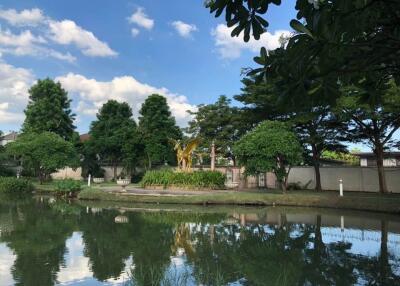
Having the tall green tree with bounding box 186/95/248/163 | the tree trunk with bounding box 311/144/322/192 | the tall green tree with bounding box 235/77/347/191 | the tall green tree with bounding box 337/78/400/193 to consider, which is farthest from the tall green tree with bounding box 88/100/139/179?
the tall green tree with bounding box 337/78/400/193

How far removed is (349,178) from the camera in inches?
1094

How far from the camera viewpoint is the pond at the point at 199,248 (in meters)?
8.00

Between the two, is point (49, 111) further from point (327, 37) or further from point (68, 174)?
point (327, 37)

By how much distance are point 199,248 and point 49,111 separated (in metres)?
35.0

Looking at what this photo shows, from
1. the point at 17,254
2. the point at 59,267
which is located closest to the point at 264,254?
the point at 59,267

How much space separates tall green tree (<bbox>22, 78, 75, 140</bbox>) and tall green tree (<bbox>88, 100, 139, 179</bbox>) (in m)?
2.99

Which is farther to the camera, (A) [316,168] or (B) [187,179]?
(B) [187,179]

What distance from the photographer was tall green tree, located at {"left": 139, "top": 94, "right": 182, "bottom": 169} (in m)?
37.4

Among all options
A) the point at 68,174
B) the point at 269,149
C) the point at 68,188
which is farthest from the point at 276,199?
the point at 68,174

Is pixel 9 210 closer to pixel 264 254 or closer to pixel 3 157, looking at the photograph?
pixel 264 254

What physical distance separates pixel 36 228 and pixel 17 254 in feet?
15.0

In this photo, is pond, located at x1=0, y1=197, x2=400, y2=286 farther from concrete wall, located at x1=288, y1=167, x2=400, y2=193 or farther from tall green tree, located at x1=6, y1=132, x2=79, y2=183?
tall green tree, located at x1=6, y1=132, x2=79, y2=183

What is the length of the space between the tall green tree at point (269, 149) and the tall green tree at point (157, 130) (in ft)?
47.5

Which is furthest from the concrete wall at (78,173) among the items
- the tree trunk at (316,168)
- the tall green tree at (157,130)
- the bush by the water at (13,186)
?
the tree trunk at (316,168)
